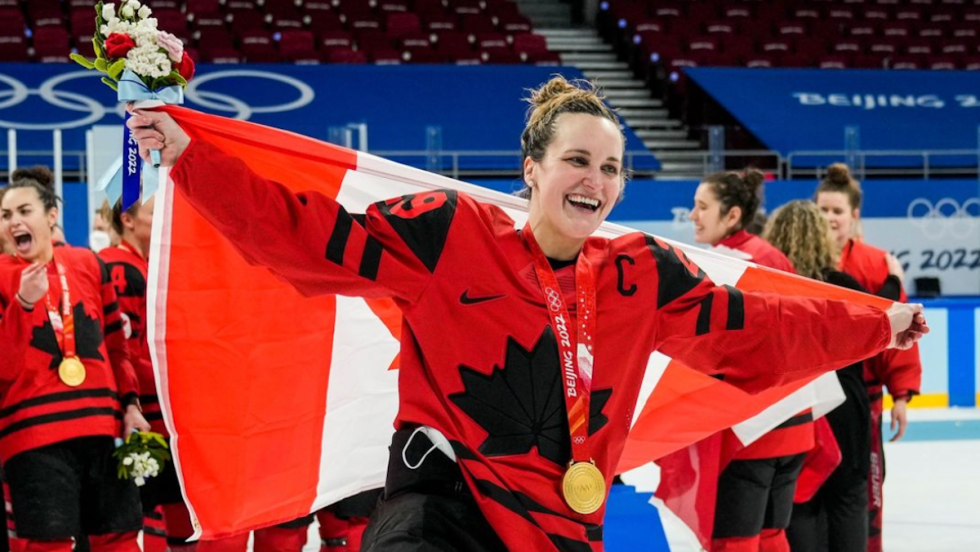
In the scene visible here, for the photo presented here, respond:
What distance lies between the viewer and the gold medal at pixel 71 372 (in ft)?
13.7

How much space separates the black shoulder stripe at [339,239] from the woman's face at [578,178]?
413mm

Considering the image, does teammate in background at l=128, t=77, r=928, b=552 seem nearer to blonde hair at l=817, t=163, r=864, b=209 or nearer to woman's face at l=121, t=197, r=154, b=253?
woman's face at l=121, t=197, r=154, b=253

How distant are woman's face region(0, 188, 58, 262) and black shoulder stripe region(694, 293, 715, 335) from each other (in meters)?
Result: 2.52

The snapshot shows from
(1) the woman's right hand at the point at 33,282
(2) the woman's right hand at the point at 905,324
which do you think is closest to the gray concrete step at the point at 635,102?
(1) the woman's right hand at the point at 33,282

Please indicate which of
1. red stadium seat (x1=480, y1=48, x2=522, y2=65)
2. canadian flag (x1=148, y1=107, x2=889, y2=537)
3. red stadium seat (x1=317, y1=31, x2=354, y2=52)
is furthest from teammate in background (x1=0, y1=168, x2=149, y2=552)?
red stadium seat (x1=480, y1=48, x2=522, y2=65)

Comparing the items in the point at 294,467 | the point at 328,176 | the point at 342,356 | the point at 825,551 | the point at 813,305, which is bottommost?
the point at 825,551

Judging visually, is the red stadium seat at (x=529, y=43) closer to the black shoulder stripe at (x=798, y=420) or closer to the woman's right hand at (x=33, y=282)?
the black shoulder stripe at (x=798, y=420)

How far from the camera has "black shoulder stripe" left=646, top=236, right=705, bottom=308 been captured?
2594 millimetres

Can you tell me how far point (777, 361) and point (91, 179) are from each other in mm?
5589

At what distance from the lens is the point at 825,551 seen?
16.0 feet

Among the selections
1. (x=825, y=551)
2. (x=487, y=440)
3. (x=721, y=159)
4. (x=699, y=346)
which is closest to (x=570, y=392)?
(x=487, y=440)

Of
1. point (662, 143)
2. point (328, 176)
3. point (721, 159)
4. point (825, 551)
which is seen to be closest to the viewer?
point (328, 176)

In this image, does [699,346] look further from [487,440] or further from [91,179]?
[91,179]

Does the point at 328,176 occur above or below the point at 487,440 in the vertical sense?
above
